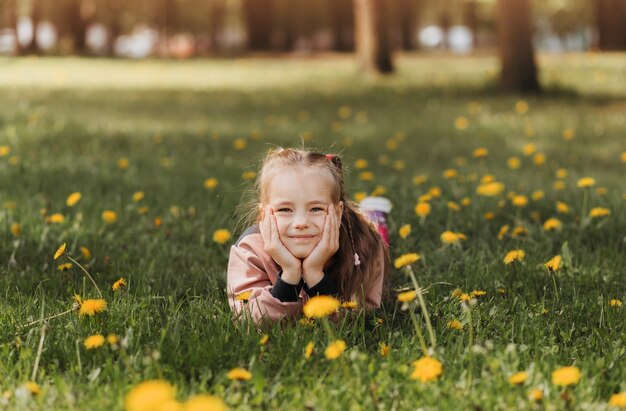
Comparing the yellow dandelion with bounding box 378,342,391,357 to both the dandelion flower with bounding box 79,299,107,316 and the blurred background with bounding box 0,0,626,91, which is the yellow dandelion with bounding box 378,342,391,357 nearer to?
the dandelion flower with bounding box 79,299,107,316

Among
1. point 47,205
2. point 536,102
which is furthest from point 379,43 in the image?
point 47,205

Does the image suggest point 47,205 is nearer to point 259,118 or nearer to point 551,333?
point 551,333

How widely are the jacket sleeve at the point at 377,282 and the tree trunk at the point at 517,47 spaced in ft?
29.0

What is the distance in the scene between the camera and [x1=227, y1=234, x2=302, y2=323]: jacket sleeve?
7.90ft

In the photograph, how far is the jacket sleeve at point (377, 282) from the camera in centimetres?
263

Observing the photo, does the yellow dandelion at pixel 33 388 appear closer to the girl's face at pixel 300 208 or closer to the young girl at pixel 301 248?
the young girl at pixel 301 248

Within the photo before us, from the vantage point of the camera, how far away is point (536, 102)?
10156 mm

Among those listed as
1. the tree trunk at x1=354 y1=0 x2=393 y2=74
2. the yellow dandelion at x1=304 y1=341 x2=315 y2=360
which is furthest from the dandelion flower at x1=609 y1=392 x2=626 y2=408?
the tree trunk at x1=354 y1=0 x2=393 y2=74

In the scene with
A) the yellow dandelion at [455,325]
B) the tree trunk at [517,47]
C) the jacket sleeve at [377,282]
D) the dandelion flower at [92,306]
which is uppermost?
the tree trunk at [517,47]

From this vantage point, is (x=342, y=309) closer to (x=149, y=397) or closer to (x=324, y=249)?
(x=324, y=249)

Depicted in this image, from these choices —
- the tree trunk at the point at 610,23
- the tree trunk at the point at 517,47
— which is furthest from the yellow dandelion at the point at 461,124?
the tree trunk at the point at 610,23

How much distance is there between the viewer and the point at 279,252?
7.89ft

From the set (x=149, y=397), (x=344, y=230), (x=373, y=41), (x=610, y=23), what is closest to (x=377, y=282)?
(x=344, y=230)

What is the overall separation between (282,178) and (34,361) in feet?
3.02
